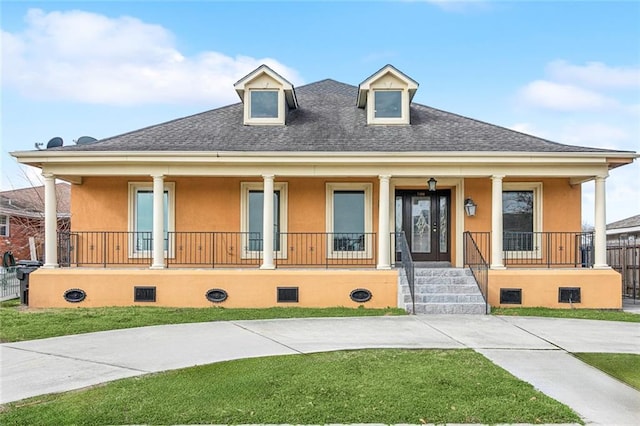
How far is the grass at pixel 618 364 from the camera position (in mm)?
5387

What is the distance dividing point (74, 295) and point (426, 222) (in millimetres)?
8866

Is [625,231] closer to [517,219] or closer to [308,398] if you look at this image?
[517,219]

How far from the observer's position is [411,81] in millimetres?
12938

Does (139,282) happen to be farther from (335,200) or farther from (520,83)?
(520,83)

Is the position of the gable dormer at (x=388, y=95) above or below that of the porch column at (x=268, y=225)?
above

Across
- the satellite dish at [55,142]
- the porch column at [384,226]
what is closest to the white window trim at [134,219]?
the satellite dish at [55,142]

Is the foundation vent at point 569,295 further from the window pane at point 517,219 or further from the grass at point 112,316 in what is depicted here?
the grass at point 112,316

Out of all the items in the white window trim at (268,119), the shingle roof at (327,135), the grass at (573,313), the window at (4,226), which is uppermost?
the white window trim at (268,119)

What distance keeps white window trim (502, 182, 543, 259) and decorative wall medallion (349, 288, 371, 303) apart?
13.8ft

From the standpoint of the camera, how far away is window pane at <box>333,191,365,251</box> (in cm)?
1270

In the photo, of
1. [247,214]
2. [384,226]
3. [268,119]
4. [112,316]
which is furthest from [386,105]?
[112,316]

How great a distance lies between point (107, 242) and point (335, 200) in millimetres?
6099

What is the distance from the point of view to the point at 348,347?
6.75 m

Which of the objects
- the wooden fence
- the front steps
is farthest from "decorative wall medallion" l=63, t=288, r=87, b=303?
the wooden fence
